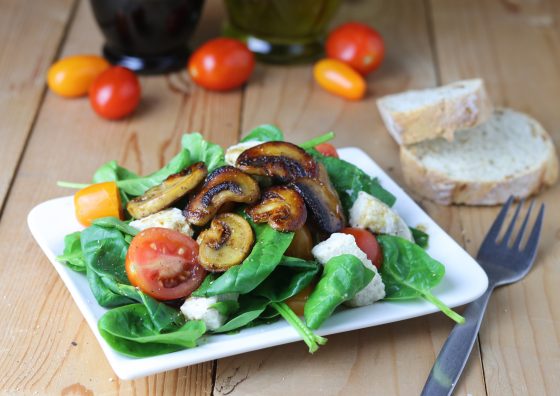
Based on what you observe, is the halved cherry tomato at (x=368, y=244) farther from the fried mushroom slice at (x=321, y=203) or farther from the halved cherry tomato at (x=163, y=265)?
the halved cherry tomato at (x=163, y=265)

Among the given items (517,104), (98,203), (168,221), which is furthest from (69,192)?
(517,104)

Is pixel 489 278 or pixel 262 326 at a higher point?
pixel 262 326

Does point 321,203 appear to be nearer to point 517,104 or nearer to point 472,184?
point 472,184

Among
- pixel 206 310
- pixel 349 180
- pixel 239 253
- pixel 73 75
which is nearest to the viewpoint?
pixel 206 310

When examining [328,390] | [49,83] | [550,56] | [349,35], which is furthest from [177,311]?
[550,56]

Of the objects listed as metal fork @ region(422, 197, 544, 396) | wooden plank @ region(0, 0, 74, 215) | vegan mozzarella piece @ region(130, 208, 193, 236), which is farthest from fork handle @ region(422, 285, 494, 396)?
wooden plank @ region(0, 0, 74, 215)

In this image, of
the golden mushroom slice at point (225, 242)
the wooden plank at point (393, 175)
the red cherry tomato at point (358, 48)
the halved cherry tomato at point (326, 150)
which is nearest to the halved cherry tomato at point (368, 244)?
the wooden plank at point (393, 175)
